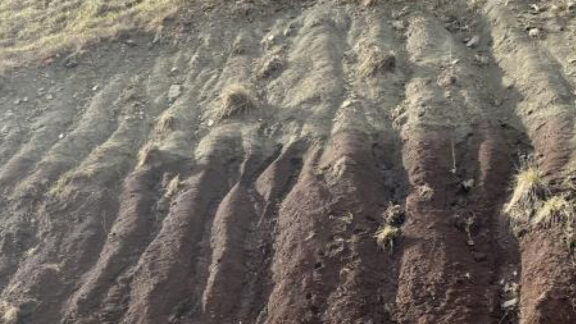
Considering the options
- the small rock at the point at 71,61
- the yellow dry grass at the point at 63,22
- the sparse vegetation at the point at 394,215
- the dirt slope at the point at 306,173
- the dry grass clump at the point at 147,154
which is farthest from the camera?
the yellow dry grass at the point at 63,22

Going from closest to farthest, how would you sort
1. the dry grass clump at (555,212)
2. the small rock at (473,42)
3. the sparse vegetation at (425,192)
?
the dry grass clump at (555,212)
the sparse vegetation at (425,192)
the small rock at (473,42)

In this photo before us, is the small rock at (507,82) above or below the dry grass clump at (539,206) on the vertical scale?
below

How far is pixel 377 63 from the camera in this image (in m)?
16.5

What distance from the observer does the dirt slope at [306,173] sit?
11.0 metres

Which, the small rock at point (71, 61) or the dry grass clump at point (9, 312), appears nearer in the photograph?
the dry grass clump at point (9, 312)

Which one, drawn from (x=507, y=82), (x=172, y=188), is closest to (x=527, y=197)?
(x=507, y=82)

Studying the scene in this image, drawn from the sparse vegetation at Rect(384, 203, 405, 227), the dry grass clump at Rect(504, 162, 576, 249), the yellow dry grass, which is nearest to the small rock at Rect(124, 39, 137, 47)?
the yellow dry grass

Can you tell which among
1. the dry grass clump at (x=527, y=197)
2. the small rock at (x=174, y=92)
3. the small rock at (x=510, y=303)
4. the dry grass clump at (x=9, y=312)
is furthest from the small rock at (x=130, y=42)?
the small rock at (x=510, y=303)

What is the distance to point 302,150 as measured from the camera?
1468 centimetres

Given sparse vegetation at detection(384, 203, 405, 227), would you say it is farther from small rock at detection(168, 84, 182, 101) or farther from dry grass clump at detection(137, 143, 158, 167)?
small rock at detection(168, 84, 182, 101)

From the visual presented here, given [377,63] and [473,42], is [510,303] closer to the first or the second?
[377,63]

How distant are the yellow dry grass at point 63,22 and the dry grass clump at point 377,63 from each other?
8.39 metres

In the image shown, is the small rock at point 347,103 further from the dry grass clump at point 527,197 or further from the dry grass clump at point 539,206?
the dry grass clump at point 527,197

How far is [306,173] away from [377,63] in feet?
13.5
